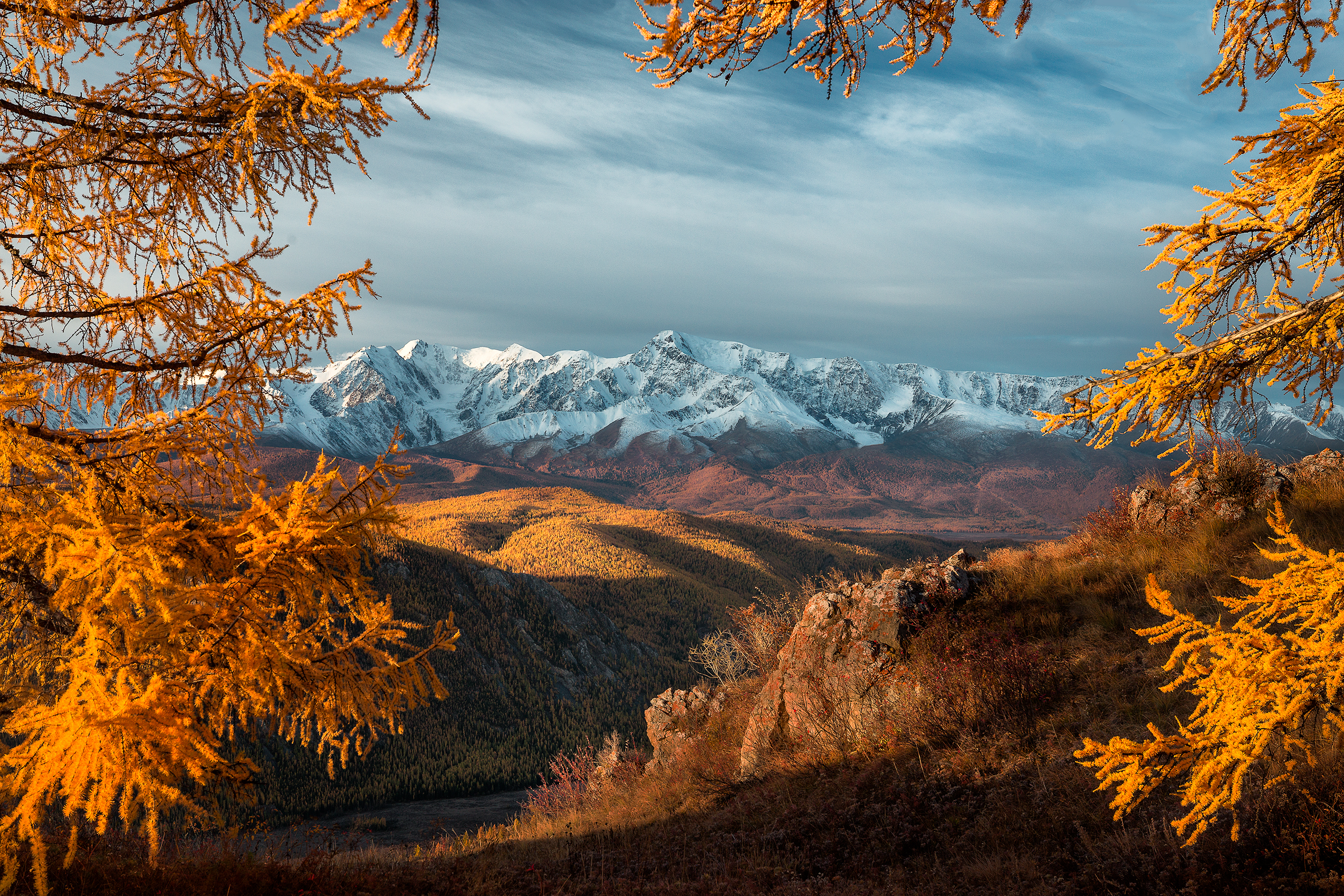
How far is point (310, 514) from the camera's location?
319cm

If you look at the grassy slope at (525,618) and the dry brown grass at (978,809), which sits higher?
the dry brown grass at (978,809)

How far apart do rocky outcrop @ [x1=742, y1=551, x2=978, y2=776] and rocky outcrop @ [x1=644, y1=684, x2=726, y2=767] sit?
2.26m

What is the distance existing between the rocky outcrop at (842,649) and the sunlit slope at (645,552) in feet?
107

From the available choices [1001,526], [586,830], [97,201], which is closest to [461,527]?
[586,830]

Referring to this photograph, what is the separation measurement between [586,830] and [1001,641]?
6.15 m

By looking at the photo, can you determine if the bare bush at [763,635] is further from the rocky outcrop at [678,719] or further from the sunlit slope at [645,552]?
the sunlit slope at [645,552]

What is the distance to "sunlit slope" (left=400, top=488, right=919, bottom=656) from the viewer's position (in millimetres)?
46375

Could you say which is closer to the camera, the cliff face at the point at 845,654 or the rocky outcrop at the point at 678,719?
the cliff face at the point at 845,654

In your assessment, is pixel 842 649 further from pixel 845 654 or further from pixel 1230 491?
pixel 1230 491

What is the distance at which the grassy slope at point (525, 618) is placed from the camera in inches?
844

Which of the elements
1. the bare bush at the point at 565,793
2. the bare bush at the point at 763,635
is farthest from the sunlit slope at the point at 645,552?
the bare bush at the point at 763,635

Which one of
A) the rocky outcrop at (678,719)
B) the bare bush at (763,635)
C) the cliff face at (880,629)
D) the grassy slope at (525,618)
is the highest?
the cliff face at (880,629)

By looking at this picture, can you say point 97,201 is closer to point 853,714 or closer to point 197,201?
point 197,201

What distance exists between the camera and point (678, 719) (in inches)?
512
